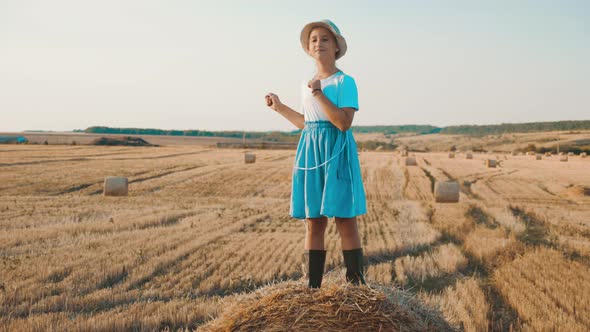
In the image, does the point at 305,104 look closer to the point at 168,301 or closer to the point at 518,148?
the point at 168,301

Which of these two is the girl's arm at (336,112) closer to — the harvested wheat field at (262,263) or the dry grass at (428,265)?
the harvested wheat field at (262,263)

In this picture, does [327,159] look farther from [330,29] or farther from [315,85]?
[330,29]

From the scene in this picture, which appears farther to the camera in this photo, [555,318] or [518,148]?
[518,148]

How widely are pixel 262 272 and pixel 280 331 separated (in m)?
3.65

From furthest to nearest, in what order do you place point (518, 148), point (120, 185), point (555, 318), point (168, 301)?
1. point (518, 148)
2. point (120, 185)
3. point (168, 301)
4. point (555, 318)

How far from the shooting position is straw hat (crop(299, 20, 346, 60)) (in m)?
3.48

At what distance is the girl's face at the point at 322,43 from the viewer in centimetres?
352

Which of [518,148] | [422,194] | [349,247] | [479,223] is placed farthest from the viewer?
[518,148]

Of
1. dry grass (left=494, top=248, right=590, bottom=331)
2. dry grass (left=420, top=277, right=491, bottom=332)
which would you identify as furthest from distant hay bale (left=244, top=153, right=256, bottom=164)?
dry grass (left=420, top=277, right=491, bottom=332)

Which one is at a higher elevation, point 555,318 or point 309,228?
point 309,228

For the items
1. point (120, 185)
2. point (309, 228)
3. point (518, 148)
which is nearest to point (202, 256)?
point (309, 228)

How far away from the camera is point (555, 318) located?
4.61m

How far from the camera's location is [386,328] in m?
2.94

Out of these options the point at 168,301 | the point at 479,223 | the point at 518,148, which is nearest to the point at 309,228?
the point at 168,301
